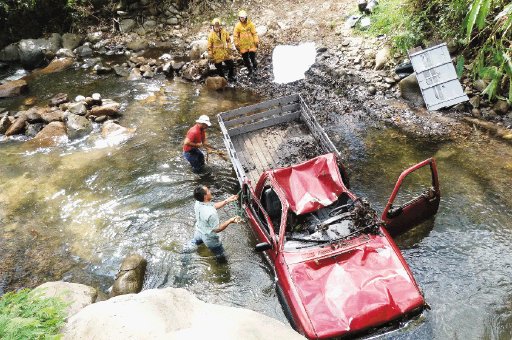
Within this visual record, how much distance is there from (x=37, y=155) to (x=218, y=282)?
7.31 m

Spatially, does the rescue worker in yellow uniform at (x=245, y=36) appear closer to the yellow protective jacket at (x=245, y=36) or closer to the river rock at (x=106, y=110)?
the yellow protective jacket at (x=245, y=36)

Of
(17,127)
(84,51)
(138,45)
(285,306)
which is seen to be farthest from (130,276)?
(84,51)

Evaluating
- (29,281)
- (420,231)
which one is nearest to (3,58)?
(29,281)

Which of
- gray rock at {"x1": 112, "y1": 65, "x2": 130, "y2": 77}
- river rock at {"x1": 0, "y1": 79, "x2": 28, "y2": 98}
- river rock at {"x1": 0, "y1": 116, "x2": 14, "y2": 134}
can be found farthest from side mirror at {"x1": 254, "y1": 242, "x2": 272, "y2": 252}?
river rock at {"x1": 0, "y1": 79, "x2": 28, "y2": 98}

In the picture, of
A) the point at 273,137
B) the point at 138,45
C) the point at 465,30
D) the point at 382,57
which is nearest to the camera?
the point at 273,137

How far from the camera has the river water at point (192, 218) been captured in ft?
21.8

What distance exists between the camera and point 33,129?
12.7 m

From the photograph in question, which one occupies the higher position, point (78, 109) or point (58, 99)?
point (58, 99)

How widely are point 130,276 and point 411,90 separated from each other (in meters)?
8.62

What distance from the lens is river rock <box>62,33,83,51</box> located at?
1722cm

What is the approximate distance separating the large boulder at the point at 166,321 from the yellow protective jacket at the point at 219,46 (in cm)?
932

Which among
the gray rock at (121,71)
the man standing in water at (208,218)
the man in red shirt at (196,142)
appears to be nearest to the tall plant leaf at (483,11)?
the man in red shirt at (196,142)

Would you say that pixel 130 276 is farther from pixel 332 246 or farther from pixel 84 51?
pixel 84 51

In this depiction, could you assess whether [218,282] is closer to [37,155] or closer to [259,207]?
[259,207]
